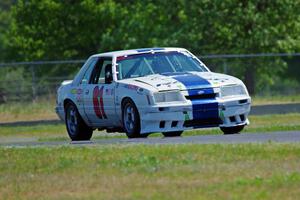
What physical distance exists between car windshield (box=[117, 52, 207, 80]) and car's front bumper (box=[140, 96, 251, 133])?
1.35 metres

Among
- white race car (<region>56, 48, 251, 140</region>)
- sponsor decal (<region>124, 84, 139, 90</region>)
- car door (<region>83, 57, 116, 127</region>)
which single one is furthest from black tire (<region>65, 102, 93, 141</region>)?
sponsor decal (<region>124, 84, 139, 90</region>)

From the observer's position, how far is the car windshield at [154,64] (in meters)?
19.8

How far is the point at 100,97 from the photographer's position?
20047 millimetres

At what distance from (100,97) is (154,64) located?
1101 millimetres

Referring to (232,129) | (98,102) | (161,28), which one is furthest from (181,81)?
(161,28)

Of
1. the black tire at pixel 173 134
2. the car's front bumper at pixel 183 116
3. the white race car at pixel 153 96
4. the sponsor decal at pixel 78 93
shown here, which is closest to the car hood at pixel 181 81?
the white race car at pixel 153 96

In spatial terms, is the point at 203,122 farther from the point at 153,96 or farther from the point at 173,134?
the point at 173,134

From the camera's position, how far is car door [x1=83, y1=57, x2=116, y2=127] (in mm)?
19719

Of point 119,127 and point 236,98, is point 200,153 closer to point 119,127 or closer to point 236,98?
point 236,98

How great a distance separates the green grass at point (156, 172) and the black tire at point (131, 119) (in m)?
3.05

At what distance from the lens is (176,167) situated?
1297 centimetres

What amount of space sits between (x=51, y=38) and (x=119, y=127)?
39.2m

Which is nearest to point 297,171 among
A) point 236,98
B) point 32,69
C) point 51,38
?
point 236,98

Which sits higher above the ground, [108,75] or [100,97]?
[108,75]
